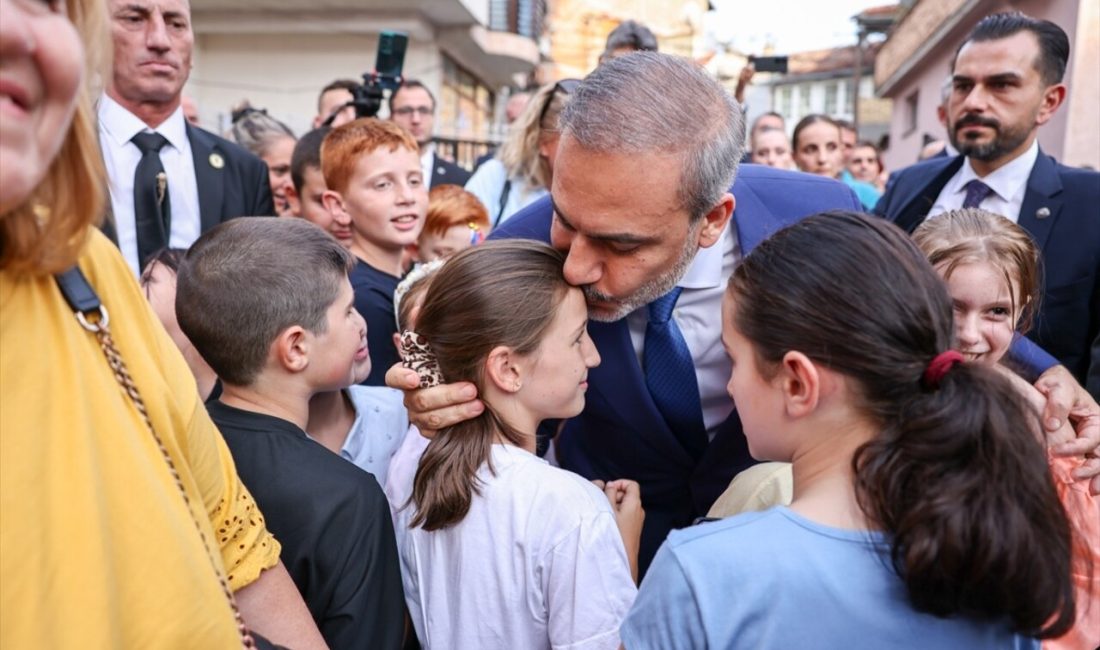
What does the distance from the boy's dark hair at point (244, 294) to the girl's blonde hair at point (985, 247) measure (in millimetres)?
1516

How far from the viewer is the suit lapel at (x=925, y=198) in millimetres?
3330

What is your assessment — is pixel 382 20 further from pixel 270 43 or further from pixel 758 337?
pixel 758 337

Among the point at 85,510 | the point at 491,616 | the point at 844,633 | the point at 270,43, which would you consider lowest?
the point at 491,616

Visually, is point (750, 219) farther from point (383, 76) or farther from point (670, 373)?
point (383, 76)

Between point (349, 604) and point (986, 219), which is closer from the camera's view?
point (349, 604)

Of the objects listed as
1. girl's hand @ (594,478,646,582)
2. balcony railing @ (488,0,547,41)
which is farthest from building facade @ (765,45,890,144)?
girl's hand @ (594,478,646,582)

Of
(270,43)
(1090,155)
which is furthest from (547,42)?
(1090,155)

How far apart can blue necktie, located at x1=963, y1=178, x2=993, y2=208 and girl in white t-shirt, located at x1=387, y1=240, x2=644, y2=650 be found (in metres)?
1.91

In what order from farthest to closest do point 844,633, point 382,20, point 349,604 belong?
point 382,20 → point 349,604 → point 844,633

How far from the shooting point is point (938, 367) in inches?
50.9

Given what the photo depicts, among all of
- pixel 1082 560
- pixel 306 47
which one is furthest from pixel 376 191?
pixel 306 47

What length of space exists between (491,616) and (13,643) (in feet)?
3.40

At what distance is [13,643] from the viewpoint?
Result: 36.7 inches

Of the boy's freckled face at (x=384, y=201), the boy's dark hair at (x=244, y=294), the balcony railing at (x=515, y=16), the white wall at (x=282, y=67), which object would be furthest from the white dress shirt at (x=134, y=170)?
the balcony railing at (x=515, y=16)
